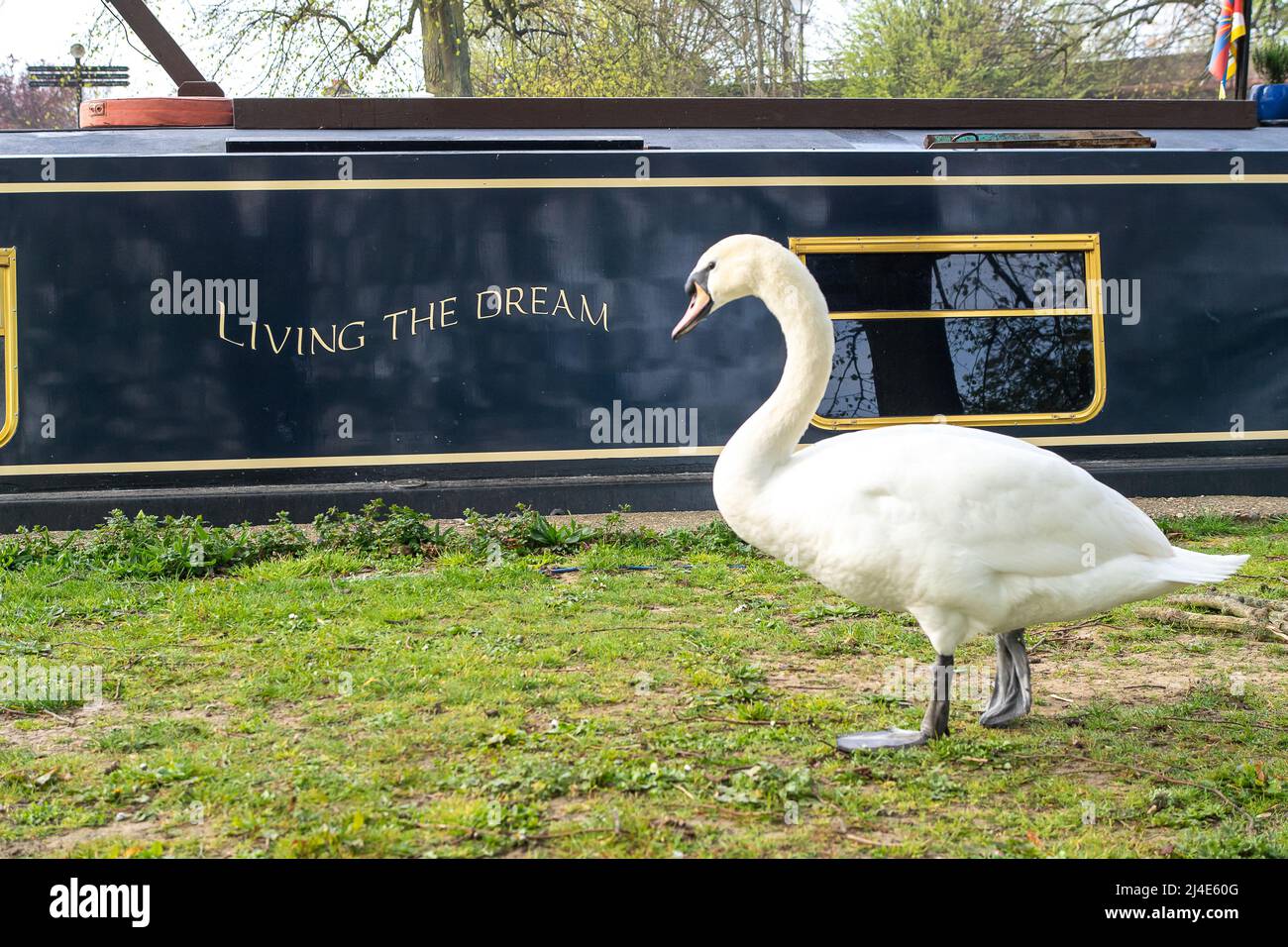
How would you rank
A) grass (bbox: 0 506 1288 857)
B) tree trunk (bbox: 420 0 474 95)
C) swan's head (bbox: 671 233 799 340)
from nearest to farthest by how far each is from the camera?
grass (bbox: 0 506 1288 857), swan's head (bbox: 671 233 799 340), tree trunk (bbox: 420 0 474 95)

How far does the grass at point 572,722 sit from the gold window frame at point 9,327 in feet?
3.46

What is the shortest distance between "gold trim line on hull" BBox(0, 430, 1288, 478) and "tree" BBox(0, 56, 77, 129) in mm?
27148

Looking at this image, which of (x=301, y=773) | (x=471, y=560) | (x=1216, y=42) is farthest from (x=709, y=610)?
(x=1216, y=42)

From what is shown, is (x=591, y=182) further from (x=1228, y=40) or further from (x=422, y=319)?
(x=1228, y=40)

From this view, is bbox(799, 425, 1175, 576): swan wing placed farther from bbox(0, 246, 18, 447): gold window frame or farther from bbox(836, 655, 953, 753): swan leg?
bbox(0, 246, 18, 447): gold window frame

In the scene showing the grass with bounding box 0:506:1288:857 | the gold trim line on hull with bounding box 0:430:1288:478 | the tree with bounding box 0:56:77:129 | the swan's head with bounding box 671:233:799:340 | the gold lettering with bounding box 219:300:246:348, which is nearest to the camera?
the grass with bounding box 0:506:1288:857

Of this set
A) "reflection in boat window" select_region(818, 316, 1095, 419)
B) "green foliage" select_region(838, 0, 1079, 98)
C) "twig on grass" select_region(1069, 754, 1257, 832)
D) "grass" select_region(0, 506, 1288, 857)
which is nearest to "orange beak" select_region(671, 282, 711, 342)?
"grass" select_region(0, 506, 1288, 857)

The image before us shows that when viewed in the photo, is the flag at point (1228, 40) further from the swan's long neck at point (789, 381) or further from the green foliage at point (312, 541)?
the swan's long neck at point (789, 381)

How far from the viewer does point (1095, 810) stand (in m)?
3.05

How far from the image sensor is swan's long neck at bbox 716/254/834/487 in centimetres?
360

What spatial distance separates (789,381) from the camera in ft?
12.3

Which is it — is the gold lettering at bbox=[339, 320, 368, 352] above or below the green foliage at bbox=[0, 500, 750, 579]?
above
